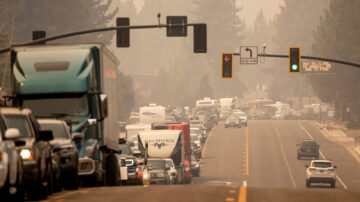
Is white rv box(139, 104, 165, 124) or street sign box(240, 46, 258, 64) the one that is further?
white rv box(139, 104, 165, 124)

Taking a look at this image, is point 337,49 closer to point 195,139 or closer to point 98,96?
point 195,139

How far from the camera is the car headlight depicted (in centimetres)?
1563

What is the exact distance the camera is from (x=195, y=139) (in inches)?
3381

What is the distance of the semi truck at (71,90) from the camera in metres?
23.4

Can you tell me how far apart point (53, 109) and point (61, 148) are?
13.3 feet

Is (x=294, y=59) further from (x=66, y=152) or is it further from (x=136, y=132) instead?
(x=136, y=132)

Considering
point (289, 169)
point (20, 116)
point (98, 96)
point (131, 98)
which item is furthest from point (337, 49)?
point (20, 116)

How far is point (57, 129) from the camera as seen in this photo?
21.2 meters

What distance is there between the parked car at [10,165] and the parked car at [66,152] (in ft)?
14.5

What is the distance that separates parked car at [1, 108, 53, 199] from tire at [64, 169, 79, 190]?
3.09 meters

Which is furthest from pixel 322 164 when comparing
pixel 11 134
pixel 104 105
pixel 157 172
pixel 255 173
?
pixel 11 134

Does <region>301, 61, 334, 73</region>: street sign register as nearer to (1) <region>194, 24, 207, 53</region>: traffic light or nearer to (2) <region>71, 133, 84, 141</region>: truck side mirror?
(1) <region>194, 24, 207, 53</region>: traffic light

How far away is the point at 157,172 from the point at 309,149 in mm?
38569

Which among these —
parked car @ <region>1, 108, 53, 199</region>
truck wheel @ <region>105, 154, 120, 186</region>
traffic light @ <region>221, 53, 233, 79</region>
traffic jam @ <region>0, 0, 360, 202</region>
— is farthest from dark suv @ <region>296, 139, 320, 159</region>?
parked car @ <region>1, 108, 53, 199</region>
